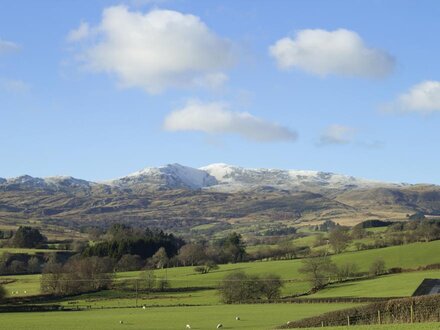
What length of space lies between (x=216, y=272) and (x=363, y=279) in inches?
1445

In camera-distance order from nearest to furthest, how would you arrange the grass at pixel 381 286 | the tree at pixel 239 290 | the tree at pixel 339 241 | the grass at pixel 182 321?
the grass at pixel 182 321 → the grass at pixel 381 286 → the tree at pixel 239 290 → the tree at pixel 339 241

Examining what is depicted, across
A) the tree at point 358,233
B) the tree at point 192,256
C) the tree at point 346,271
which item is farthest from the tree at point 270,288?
the tree at point 358,233

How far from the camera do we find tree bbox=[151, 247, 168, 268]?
170 m

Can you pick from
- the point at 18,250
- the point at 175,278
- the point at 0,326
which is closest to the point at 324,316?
the point at 0,326

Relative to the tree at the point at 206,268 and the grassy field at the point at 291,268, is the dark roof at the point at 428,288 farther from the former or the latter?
the tree at the point at 206,268

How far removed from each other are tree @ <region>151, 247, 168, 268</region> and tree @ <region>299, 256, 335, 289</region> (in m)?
58.5

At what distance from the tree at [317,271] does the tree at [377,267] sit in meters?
8.00

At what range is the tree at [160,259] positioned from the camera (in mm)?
169625

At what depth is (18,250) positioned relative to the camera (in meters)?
179

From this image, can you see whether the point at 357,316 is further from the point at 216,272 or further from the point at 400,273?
the point at 216,272

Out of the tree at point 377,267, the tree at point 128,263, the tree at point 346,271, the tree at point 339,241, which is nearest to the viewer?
the tree at point 346,271

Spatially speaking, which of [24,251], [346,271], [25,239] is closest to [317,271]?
[346,271]

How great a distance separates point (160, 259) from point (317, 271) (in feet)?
212

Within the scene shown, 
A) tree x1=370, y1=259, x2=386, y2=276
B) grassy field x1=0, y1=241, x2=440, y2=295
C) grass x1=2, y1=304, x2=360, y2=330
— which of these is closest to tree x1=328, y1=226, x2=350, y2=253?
grassy field x1=0, y1=241, x2=440, y2=295
